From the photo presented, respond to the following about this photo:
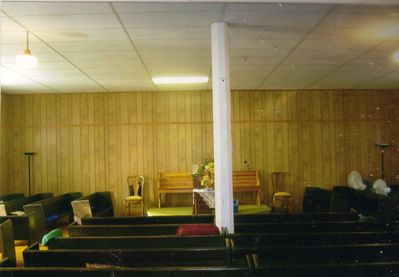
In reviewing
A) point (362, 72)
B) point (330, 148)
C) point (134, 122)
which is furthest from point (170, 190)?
point (362, 72)

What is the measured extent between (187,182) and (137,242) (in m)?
5.12

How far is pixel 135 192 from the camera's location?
28.5 ft

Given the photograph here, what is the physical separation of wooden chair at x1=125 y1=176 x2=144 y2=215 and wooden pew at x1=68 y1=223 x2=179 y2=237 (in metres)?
4.05

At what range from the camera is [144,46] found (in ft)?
16.3

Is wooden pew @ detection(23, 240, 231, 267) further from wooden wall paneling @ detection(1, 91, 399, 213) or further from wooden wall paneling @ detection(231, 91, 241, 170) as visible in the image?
wooden wall paneling @ detection(231, 91, 241, 170)

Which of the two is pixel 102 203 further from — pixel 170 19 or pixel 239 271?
pixel 239 271

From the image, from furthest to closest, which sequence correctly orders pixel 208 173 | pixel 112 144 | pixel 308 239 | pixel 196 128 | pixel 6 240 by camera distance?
1. pixel 196 128
2. pixel 112 144
3. pixel 208 173
4. pixel 6 240
5. pixel 308 239

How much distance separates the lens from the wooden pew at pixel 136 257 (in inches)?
120

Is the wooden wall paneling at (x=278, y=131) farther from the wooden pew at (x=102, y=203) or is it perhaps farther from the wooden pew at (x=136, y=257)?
the wooden pew at (x=136, y=257)

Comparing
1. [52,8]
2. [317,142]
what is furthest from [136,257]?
[317,142]

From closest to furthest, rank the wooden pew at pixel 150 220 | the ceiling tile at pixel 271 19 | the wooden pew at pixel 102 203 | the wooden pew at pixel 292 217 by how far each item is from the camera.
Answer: the ceiling tile at pixel 271 19 < the wooden pew at pixel 150 220 < the wooden pew at pixel 292 217 < the wooden pew at pixel 102 203

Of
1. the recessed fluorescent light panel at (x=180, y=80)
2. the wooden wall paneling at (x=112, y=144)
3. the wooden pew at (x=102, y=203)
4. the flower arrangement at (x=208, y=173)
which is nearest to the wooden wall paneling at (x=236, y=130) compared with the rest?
the recessed fluorescent light panel at (x=180, y=80)

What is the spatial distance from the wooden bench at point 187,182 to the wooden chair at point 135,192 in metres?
0.45

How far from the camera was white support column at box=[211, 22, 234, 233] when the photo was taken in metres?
4.02
